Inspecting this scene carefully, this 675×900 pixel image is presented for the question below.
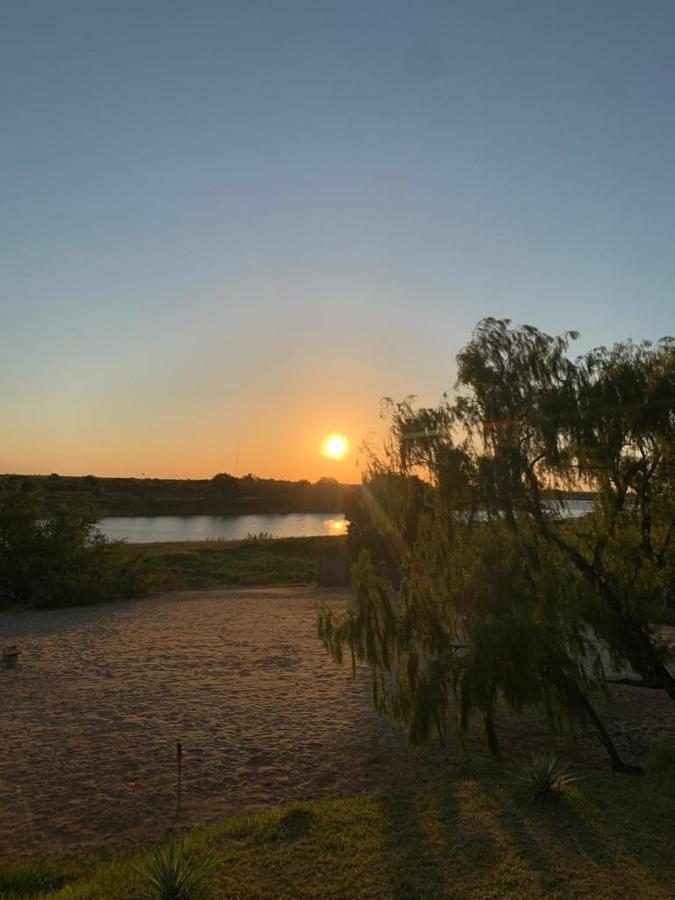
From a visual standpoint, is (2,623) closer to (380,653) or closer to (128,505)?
(380,653)

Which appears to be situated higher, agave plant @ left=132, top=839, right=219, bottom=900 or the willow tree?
the willow tree

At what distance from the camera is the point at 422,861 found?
6.08 meters

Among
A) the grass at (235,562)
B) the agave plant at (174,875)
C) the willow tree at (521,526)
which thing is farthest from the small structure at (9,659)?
the grass at (235,562)

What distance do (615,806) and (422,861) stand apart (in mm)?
2471

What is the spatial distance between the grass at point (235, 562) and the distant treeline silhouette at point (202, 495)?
168 feet

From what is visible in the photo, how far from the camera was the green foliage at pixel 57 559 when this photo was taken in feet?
84.0

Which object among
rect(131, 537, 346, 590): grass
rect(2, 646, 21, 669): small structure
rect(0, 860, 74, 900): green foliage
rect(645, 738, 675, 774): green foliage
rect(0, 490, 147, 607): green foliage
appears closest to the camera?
rect(0, 860, 74, 900): green foliage

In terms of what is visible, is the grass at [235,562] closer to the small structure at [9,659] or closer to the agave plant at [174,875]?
the small structure at [9,659]

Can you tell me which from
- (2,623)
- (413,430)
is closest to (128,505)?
(2,623)

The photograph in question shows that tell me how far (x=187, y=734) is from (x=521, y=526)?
642cm

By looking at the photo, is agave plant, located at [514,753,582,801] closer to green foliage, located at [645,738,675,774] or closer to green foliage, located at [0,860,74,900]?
green foliage, located at [645,738,675,774]

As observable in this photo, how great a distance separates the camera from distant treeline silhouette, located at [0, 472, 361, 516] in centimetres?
10281

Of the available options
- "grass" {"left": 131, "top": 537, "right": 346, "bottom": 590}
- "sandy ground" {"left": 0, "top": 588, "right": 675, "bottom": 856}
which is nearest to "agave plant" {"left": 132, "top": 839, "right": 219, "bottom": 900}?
"sandy ground" {"left": 0, "top": 588, "right": 675, "bottom": 856}

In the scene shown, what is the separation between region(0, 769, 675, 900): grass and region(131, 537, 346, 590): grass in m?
23.1
